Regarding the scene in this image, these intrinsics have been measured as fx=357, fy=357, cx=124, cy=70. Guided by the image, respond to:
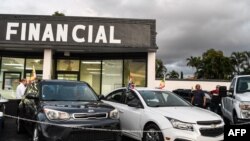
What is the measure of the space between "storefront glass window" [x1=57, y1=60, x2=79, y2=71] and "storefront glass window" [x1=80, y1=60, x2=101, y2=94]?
0.41 metres

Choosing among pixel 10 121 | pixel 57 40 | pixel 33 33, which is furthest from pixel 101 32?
pixel 10 121

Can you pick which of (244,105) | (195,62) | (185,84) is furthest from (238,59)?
(244,105)

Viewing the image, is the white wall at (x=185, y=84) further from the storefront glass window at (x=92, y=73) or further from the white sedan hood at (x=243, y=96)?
the white sedan hood at (x=243, y=96)

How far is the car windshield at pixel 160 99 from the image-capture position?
30.6ft

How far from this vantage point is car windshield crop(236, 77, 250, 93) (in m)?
11.2

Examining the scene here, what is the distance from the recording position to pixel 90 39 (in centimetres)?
1925

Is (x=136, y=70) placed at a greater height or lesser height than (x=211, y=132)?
greater

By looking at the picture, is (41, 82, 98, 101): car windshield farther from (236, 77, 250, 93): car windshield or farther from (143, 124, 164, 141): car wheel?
(236, 77, 250, 93): car windshield

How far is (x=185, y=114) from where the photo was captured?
820 centimetres

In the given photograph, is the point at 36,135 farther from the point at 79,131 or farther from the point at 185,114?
the point at 185,114

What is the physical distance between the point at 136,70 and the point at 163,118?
12471 millimetres

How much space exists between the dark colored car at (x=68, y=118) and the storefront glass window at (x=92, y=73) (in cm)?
1269

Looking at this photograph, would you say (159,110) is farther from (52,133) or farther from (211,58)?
(211,58)

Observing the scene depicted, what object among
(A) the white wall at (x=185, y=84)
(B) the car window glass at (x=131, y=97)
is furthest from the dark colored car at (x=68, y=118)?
(A) the white wall at (x=185, y=84)
